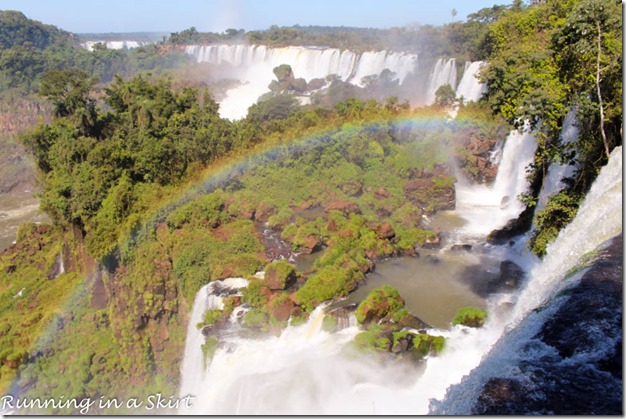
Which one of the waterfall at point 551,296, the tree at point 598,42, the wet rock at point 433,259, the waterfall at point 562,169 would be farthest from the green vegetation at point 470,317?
the tree at point 598,42

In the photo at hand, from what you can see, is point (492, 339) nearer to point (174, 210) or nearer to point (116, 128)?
point (174, 210)

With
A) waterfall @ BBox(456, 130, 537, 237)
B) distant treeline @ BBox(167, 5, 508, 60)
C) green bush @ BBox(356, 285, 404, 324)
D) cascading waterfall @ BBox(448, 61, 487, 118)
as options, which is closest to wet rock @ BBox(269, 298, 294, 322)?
green bush @ BBox(356, 285, 404, 324)

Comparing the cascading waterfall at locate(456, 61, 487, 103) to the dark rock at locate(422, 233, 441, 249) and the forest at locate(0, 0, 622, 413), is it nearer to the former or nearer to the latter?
the forest at locate(0, 0, 622, 413)

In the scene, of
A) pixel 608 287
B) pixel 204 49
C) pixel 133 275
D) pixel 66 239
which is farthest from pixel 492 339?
pixel 204 49

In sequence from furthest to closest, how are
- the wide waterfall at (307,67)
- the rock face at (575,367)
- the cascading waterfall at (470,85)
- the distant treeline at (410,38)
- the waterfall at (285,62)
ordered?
1. the waterfall at (285,62)
2. the distant treeline at (410,38)
3. the wide waterfall at (307,67)
4. the cascading waterfall at (470,85)
5. the rock face at (575,367)

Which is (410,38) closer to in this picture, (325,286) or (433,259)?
(433,259)

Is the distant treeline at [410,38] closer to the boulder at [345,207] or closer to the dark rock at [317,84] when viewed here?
the dark rock at [317,84]
